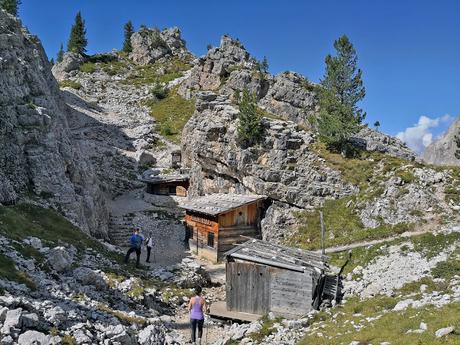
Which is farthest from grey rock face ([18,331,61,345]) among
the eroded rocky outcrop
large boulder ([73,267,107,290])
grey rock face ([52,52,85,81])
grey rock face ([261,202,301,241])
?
grey rock face ([52,52,85,81])

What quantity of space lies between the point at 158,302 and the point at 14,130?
69.1 feet

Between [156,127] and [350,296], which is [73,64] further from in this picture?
[350,296]

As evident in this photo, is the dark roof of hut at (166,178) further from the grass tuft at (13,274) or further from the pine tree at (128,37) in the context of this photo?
the pine tree at (128,37)

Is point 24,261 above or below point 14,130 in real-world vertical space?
below

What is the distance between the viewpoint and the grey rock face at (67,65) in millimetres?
118719

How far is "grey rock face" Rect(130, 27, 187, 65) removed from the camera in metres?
131

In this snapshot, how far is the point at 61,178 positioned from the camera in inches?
1433

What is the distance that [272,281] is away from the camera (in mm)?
26078

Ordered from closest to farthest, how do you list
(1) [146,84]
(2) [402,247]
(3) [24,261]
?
(3) [24,261] < (2) [402,247] < (1) [146,84]

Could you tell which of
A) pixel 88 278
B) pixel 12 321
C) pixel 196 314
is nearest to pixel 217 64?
pixel 88 278

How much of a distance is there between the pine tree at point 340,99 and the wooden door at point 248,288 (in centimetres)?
2166

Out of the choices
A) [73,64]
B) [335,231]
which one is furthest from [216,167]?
[73,64]

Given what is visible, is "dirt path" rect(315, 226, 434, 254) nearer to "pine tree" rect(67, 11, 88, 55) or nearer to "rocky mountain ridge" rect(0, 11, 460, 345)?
"rocky mountain ridge" rect(0, 11, 460, 345)

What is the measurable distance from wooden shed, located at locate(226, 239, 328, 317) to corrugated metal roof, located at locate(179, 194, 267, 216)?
12874 mm
